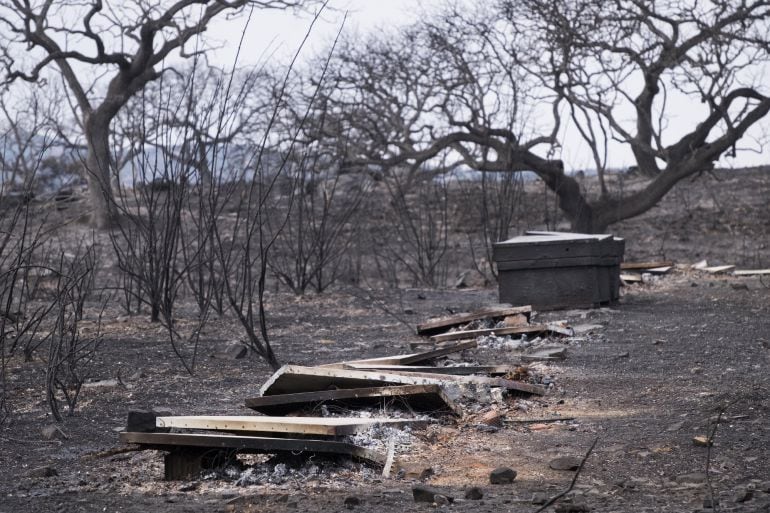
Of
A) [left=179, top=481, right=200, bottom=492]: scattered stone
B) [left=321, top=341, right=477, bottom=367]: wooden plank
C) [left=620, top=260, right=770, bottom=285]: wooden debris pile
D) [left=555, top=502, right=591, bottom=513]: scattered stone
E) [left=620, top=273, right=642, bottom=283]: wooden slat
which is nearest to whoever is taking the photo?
[left=555, top=502, right=591, bottom=513]: scattered stone

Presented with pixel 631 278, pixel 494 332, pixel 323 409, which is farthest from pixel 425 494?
pixel 631 278

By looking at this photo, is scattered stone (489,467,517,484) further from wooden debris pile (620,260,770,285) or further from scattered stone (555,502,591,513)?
wooden debris pile (620,260,770,285)

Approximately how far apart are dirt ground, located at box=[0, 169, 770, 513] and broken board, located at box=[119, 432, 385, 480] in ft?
0.24

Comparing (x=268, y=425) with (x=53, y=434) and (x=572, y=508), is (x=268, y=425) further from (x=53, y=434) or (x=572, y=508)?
(x=572, y=508)

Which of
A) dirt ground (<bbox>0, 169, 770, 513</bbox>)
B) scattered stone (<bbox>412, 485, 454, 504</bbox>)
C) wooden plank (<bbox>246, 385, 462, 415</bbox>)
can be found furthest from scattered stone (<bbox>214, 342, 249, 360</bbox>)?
scattered stone (<bbox>412, 485, 454, 504</bbox>)

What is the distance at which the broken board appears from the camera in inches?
150

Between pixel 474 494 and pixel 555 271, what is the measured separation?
22.9ft

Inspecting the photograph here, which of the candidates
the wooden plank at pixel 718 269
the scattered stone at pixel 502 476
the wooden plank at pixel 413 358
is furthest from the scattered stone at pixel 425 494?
the wooden plank at pixel 718 269

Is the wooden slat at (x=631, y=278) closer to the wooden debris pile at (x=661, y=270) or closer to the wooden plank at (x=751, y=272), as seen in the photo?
the wooden debris pile at (x=661, y=270)

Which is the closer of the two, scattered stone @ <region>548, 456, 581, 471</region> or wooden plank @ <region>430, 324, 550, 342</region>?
scattered stone @ <region>548, 456, 581, 471</region>

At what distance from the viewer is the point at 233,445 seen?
12.5 feet

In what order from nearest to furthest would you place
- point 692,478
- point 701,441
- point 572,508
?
point 572,508
point 692,478
point 701,441

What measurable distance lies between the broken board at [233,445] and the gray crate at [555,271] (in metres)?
6.56

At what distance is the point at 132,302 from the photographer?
12.8 m
